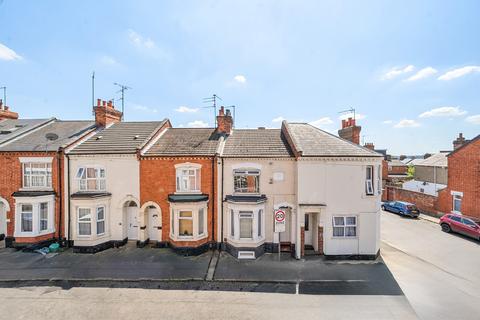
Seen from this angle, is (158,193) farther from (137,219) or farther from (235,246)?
(235,246)

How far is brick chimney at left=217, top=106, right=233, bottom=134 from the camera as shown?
56.1 feet

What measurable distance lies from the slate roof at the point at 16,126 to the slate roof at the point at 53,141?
2.54 ft

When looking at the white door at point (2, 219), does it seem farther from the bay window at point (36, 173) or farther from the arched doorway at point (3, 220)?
the bay window at point (36, 173)

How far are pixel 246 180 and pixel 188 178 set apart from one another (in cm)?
351

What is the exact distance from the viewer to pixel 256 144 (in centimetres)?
1541

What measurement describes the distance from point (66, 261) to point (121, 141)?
7.45 metres

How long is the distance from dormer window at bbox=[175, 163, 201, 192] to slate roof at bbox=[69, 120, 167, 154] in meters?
3.09

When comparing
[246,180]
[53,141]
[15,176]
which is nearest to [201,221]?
[246,180]

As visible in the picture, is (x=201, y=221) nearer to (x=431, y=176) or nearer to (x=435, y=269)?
(x=435, y=269)

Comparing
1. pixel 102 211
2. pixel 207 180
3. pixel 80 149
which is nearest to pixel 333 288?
pixel 207 180

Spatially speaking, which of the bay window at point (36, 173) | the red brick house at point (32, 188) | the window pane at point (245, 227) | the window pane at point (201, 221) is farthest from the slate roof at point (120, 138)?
the window pane at point (245, 227)

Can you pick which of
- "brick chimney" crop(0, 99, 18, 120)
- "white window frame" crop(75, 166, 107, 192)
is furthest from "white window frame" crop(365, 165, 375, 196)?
"brick chimney" crop(0, 99, 18, 120)

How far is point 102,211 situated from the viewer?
1411 centimetres

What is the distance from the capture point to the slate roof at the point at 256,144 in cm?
1410
